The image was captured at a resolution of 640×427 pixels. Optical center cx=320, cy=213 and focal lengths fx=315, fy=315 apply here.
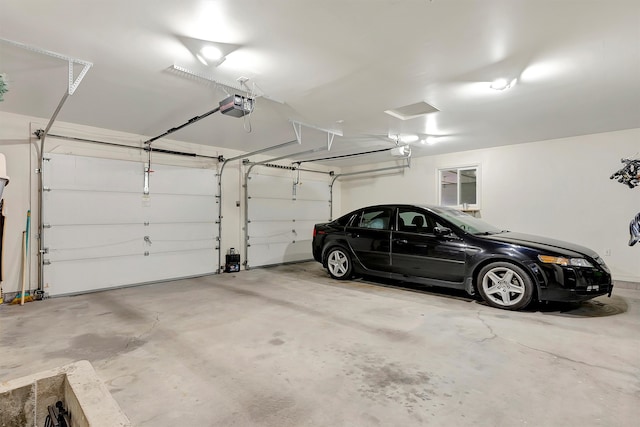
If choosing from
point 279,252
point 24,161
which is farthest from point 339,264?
point 24,161

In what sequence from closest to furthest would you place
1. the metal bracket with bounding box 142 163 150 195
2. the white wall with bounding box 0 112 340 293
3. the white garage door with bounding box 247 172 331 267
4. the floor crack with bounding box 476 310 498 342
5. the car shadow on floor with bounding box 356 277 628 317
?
1. the floor crack with bounding box 476 310 498 342
2. the car shadow on floor with bounding box 356 277 628 317
3. the white wall with bounding box 0 112 340 293
4. the metal bracket with bounding box 142 163 150 195
5. the white garage door with bounding box 247 172 331 267

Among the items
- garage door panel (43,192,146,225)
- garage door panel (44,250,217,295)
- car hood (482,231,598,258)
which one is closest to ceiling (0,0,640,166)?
garage door panel (43,192,146,225)

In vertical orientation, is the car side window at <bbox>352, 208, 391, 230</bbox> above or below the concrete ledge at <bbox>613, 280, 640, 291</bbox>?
above

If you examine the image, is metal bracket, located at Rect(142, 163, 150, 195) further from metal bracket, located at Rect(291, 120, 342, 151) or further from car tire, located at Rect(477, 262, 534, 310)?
car tire, located at Rect(477, 262, 534, 310)

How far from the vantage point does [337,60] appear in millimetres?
2775

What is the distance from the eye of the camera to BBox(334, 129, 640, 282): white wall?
4961mm

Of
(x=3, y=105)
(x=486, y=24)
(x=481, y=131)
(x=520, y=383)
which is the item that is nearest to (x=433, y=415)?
(x=520, y=383)

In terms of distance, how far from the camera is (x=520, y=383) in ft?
6.97

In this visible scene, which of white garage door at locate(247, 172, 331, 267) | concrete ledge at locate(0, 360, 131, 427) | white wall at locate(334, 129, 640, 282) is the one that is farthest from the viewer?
white garage door at locate(247, 172, 331, 267)

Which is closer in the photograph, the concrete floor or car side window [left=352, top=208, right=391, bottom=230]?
the concrete floor

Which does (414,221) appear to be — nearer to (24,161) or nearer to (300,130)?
(300,130)

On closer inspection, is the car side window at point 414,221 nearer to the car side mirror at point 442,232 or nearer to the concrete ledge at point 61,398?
the car side mirror at point 442,232

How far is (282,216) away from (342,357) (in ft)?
16.8

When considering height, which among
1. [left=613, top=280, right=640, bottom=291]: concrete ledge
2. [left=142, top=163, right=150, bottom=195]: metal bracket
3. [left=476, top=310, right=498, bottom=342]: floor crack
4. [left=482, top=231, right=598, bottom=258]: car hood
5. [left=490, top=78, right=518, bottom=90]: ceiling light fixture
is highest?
[left=490, top=78, right=518, bottom=90]: ceiling light fixture
